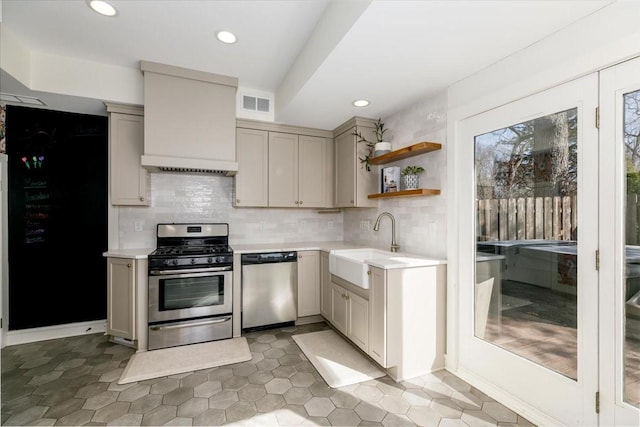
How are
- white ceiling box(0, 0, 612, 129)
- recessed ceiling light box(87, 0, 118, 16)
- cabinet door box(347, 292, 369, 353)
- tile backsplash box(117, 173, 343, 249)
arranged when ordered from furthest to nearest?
tile backsplash box(117, 173, 343, 249) → cabinet door box(347, 292, 369, 353) → recessed ceiling light box(87, 0, 118, 16) → white ceiling box(0, 0, 612, 129)

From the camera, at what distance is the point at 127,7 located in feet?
6.52

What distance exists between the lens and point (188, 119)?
A: 289 cm

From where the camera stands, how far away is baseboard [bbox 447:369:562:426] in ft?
5.70

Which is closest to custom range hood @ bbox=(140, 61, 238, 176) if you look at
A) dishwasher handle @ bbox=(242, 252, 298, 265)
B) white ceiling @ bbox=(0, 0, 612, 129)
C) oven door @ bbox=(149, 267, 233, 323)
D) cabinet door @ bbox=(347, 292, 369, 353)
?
white ceiling @ bbox=(0, 0, 612, 129)

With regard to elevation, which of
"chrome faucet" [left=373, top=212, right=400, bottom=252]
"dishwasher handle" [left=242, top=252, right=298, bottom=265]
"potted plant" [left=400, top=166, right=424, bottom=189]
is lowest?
"dishwasher handle" [left=242, top=252, right=298, bottom=265]

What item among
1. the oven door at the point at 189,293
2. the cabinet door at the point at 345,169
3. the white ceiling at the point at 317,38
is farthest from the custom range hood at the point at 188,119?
the cabinet door at the point at 345,169

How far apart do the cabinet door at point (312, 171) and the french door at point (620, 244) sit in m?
2.69

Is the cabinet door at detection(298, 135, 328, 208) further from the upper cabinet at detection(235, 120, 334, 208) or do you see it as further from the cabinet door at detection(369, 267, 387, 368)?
the cabinet door at detection(369, 267, 387, 368)

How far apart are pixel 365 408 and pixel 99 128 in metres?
3.83

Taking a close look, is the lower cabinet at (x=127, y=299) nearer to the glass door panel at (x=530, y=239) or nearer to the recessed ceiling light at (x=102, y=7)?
the recessed ceiling light at (x=102, y=7)

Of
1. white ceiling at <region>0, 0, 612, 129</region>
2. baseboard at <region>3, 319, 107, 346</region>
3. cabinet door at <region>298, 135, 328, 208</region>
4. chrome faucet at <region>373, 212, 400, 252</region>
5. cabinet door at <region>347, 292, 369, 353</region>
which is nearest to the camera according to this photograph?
white ceiling at <region>0, 0, 612, 129</region>

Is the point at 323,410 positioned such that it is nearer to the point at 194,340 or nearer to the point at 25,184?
the point at 194,340

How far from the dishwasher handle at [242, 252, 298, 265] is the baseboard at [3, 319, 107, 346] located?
71.0 inches

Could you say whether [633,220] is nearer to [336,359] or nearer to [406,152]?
[406,152]
